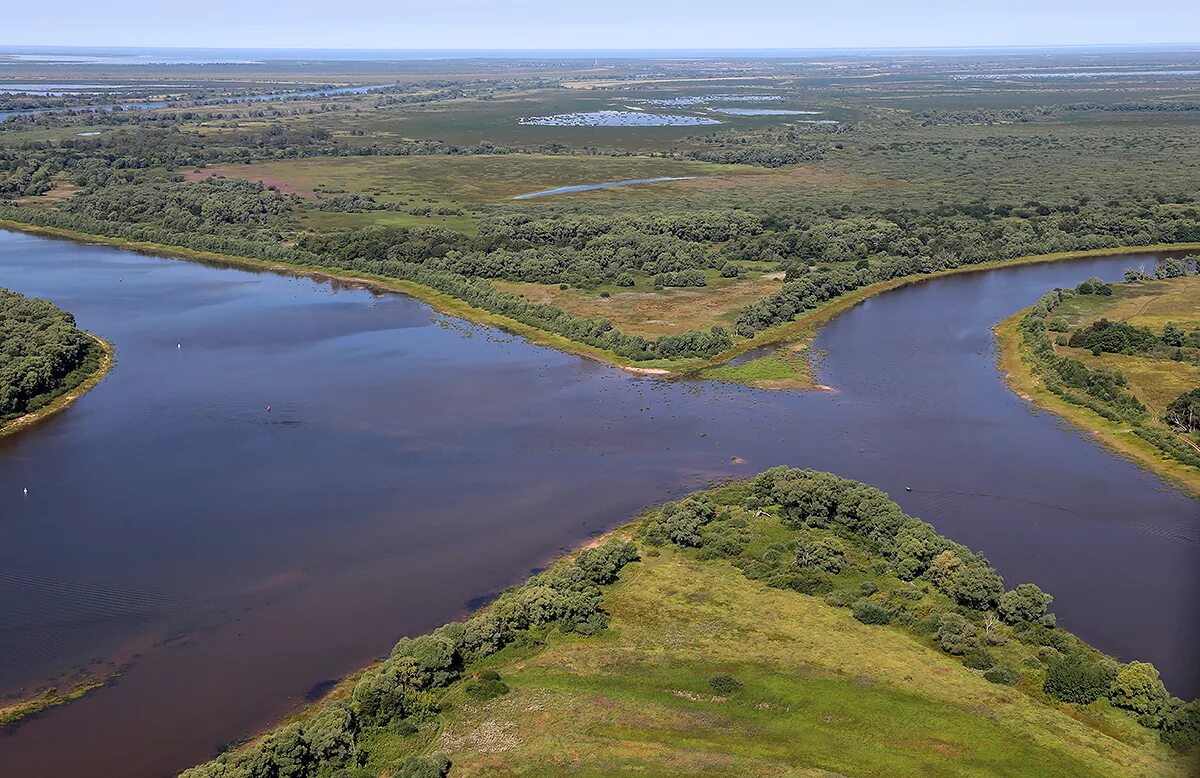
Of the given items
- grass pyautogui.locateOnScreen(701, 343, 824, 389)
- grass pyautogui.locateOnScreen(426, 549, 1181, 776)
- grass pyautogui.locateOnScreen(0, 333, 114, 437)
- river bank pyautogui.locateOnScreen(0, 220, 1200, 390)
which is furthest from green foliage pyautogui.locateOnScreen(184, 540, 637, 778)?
grass pyautogui.locateOnScreen(0, 333, 114, 437)

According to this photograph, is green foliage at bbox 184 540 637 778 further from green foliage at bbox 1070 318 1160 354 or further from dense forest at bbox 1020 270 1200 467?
green foliage at bbox 1070 318 1160 354

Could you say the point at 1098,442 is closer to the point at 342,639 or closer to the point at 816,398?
the point at 816,398

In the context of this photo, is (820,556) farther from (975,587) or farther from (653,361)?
(653,361)

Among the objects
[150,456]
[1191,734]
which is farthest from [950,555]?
[150,456]

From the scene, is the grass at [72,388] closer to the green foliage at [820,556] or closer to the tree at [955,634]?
the green foliage at [820,556]

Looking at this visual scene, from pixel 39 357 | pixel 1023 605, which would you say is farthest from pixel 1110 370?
pixel 39 357

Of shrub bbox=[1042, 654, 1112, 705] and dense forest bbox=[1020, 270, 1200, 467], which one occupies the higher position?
dense forest bbox=[1020, 270, 1200, 467]
